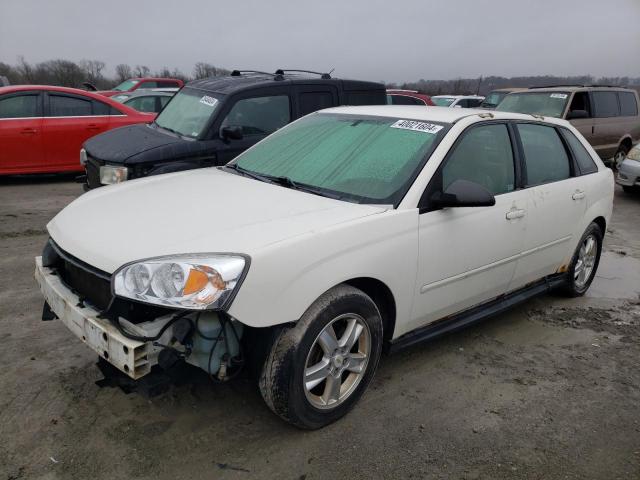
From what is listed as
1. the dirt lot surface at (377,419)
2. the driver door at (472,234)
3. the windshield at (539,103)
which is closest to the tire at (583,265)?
the dirt lot surface at (377,419)

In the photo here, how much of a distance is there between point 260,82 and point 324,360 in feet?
14.3

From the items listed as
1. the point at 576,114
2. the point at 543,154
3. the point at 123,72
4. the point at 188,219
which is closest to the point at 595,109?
the point at 576,114

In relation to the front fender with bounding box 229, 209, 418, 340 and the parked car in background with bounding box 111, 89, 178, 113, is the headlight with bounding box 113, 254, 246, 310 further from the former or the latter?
the parked car in background with bounding box 111, 89, 178, 113

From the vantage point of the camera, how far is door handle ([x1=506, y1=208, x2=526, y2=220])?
3.65 meters

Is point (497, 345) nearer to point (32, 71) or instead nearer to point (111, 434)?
point (111, 434)

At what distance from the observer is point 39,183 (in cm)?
880

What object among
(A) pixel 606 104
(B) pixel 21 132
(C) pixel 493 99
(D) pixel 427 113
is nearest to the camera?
(D) pixel 427 113

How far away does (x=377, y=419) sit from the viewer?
2982mm

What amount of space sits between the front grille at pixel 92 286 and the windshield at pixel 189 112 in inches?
126

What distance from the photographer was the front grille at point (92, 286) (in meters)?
2.45

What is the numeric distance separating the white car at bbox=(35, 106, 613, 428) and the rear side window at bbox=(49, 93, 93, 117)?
18.8 ft

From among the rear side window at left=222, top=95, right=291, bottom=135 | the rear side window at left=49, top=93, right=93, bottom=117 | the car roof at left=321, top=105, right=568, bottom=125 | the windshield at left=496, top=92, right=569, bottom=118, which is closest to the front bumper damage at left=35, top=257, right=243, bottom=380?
the car roof at left=321, top=105, right=568, bottom=125

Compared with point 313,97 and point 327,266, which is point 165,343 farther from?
point 313,97

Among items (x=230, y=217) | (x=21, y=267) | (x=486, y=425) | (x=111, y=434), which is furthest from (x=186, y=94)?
(x=486, y=425)
